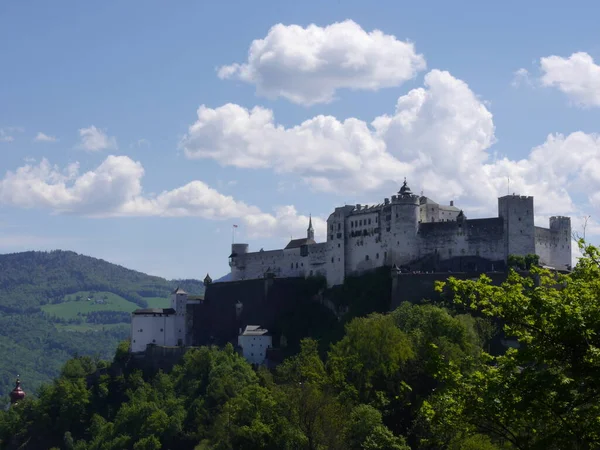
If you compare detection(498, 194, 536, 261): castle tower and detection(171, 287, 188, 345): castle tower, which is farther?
detection(171, 287, 188, 345): castle tower

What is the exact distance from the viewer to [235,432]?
69.1 metres

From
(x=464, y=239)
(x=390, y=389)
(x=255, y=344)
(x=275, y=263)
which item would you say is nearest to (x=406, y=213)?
(x=464, y=239)

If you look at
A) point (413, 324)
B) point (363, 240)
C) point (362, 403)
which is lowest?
point (362, 403)

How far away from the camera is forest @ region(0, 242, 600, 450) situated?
1013 inches

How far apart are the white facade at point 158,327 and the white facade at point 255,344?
1280cm

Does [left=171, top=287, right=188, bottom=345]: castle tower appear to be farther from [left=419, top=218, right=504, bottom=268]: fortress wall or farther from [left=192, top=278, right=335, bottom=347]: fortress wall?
[left=419, top=218, right=504, bottom=268]: fortress wall

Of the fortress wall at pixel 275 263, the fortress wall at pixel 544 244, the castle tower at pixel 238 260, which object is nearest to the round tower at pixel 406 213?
the fortress wall at pixel 544 244

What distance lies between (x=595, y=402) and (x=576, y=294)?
2847 millimetres

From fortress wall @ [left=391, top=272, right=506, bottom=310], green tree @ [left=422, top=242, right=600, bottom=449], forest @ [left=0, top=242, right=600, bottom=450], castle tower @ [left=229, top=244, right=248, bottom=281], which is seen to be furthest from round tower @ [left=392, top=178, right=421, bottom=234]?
green tree @ [left=422, top=242, right=600, bottom=449]

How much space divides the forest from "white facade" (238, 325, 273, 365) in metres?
3.23

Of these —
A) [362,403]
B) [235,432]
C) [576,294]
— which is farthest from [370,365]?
[576,294]

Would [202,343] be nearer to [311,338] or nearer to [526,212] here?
[311,338]

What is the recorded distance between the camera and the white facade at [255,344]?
104438 mm

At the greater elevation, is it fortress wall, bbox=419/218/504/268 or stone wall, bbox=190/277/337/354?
fortress wall, bbox=419/218/504/268
